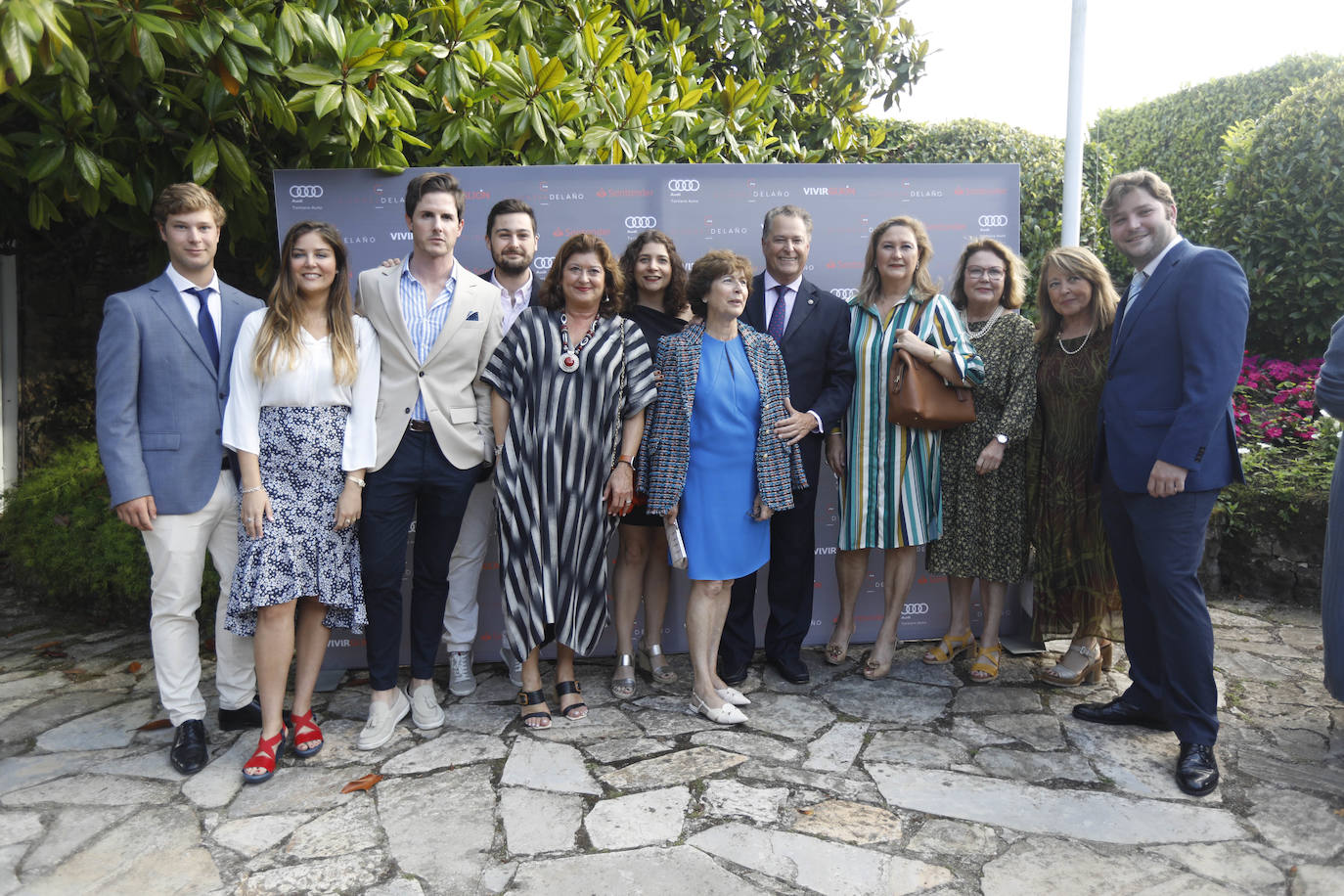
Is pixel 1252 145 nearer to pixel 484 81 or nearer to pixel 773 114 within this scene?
pixel 773 114

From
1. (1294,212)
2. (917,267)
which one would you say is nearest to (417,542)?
(917,267)

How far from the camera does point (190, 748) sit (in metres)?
3.13

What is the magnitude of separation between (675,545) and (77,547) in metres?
3.68

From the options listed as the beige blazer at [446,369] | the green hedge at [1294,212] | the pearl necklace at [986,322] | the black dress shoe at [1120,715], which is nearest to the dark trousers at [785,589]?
the pearl necklace at [986,322]

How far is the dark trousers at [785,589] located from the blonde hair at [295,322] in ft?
5.82

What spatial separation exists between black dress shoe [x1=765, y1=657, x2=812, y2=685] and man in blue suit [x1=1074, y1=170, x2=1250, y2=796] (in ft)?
4.43

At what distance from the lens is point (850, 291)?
14.1 feet

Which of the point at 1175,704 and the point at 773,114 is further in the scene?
the point at 773,114

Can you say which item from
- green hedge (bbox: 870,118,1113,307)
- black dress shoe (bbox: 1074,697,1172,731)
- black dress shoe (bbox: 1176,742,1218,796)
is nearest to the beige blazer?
Answer: black dress shoe (bbox: 1074,697,1172,731)

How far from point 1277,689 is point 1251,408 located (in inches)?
117

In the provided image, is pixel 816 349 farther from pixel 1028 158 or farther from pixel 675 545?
pixel 1028 158

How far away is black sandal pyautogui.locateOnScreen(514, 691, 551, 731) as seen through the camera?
11.3 feet

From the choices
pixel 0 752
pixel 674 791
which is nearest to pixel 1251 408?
pixel 674 791

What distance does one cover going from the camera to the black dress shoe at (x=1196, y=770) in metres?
2.88
